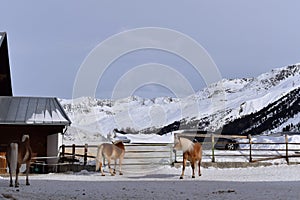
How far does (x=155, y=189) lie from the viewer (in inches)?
487

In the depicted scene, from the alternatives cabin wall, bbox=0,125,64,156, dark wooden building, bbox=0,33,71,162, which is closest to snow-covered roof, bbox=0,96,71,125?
dark wooden building, bbox=0,33,71,162

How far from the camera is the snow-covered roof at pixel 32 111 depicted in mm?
20922

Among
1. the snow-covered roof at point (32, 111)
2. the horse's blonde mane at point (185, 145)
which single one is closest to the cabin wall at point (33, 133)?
the snow-covered roof at point (32, 111)

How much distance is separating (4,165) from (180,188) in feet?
33.3

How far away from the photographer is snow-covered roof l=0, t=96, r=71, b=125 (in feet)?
68.6

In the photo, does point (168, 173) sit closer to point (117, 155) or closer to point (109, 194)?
point (117, 155)

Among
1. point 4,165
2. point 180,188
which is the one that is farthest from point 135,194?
point 4,165

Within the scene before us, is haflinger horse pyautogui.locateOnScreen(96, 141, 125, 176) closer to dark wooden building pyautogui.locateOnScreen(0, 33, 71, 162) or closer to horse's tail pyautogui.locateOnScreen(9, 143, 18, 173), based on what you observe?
dark wooden building pyautogui.locateOnScreen(0, 33, 71, 162)

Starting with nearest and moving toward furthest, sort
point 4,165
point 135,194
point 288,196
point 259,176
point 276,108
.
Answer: point 288,196
point 135,194
point 259,176
point 4,165
point 276,108

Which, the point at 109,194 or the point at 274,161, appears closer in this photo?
the point at 109,194

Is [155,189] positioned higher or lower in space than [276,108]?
lower

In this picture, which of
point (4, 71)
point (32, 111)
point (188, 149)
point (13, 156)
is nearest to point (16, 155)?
point (13, 156)

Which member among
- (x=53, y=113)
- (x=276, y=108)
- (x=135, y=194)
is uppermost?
(x=276, y=108)

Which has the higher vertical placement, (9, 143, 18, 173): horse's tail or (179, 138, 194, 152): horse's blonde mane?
(179, 138, 194, 152): horse's blonde mane
